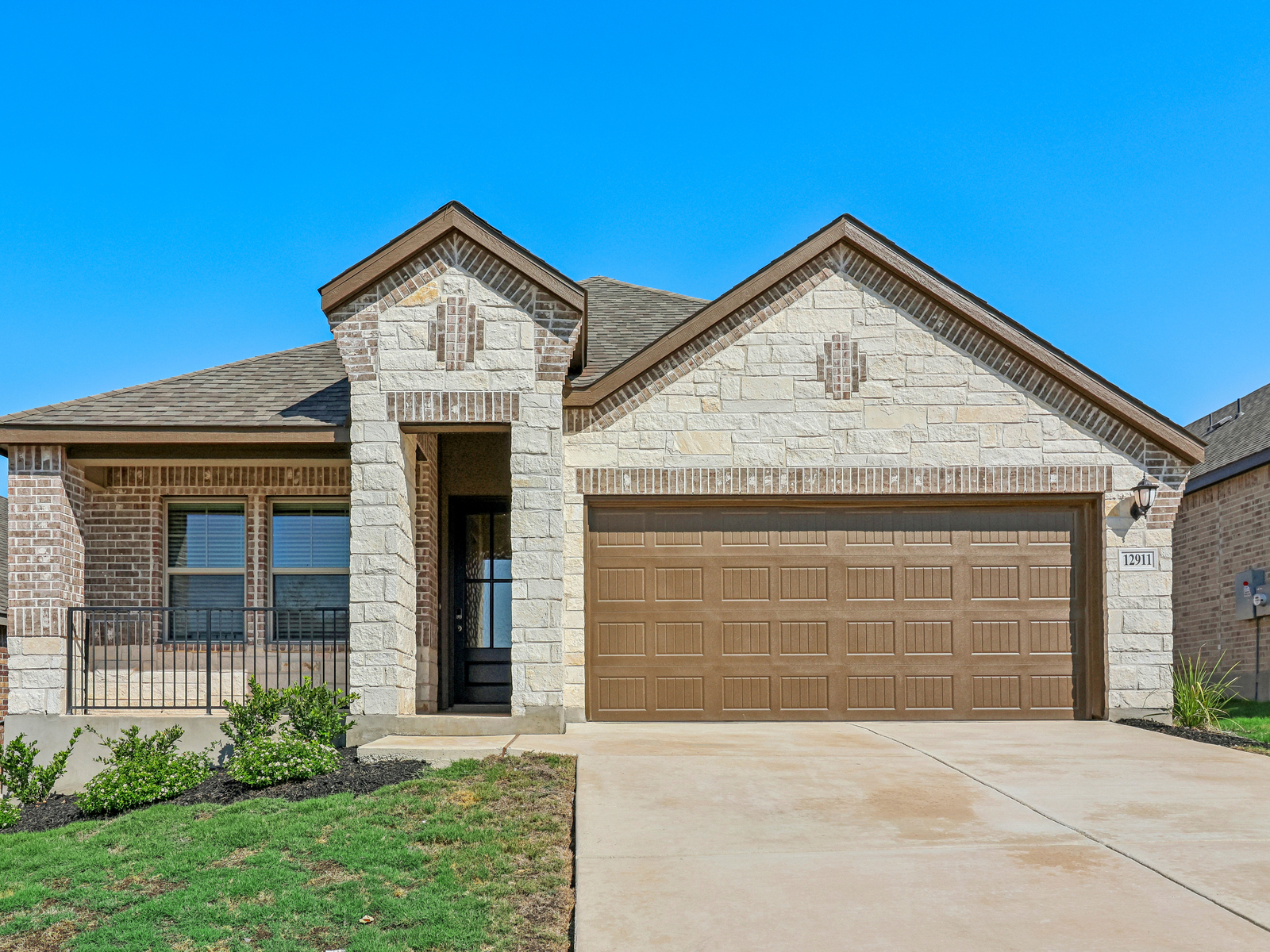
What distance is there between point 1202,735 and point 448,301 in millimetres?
8551

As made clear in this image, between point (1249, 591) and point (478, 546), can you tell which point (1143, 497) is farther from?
point (478, 546)

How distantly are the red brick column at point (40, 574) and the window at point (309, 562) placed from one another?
213 cm

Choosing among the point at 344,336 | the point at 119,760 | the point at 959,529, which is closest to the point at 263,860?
the point at 119,760

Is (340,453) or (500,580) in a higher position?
(340,453)

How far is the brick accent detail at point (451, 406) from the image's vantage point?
10.8 m

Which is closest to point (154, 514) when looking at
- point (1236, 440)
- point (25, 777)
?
point (25, 777)

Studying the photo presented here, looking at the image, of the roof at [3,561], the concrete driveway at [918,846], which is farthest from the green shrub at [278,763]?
the roof at [3,561]

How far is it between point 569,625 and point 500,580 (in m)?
2.13

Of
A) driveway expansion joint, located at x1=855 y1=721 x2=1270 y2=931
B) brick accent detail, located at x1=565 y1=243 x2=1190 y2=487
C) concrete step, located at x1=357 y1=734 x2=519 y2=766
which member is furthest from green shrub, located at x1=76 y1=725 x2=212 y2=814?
driveway expansion joint, located at x1=855 y1=721 x2=1270 y2=931

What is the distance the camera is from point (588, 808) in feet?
24.0

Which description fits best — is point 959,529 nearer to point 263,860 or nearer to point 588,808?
point 588,808

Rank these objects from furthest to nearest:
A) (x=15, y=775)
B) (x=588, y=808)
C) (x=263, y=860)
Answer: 1. (x=15, y=775)
2. (x=588, y=808)
3. (x=263, y=860)

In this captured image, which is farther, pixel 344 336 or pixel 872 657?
pixel 872 657

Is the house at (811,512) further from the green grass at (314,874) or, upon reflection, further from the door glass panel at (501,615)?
the green grass at (314,874)
